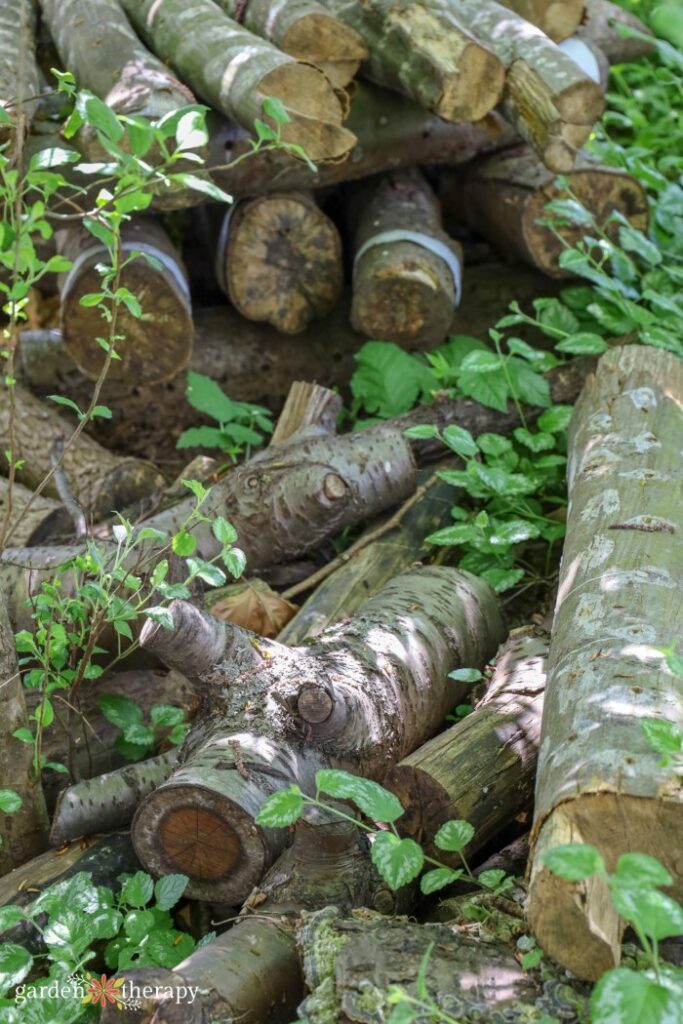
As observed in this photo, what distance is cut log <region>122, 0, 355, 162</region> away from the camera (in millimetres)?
3430

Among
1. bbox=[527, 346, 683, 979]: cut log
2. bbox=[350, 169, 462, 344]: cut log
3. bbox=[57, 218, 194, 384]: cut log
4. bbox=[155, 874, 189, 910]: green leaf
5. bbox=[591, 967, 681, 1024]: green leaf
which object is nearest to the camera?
bbox=[591, 967, 681, 1024]: green leaf

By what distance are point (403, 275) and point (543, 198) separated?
688mm

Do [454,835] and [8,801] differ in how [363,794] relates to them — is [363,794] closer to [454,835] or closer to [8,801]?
[454,835]

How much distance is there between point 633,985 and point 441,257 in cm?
322

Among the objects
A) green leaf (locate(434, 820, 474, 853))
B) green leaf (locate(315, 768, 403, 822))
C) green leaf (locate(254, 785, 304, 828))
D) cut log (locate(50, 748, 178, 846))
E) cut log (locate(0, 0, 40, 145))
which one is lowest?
cut log (locate(50, 748, 178, 846))

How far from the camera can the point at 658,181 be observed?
4781 mm

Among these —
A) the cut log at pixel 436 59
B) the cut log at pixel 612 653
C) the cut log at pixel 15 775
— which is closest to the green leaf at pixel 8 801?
the cut log at pixel 15 775

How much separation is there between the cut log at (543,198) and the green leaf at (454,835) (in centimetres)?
261

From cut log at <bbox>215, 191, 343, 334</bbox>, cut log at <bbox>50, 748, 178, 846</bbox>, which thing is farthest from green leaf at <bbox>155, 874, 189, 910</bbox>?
cut log at <bbox>215, 191, 343, 334</bbox>

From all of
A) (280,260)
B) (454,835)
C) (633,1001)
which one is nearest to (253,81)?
(280,260)

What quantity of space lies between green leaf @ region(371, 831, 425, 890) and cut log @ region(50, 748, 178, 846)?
88 centimetres

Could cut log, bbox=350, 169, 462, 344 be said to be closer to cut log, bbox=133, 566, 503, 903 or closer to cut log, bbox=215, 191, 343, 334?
cut log, bbox=215, 191, 343, 334

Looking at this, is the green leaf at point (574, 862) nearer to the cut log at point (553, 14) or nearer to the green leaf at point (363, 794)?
the green leaf at point (363, 794)

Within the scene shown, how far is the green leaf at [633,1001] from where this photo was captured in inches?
62.8
